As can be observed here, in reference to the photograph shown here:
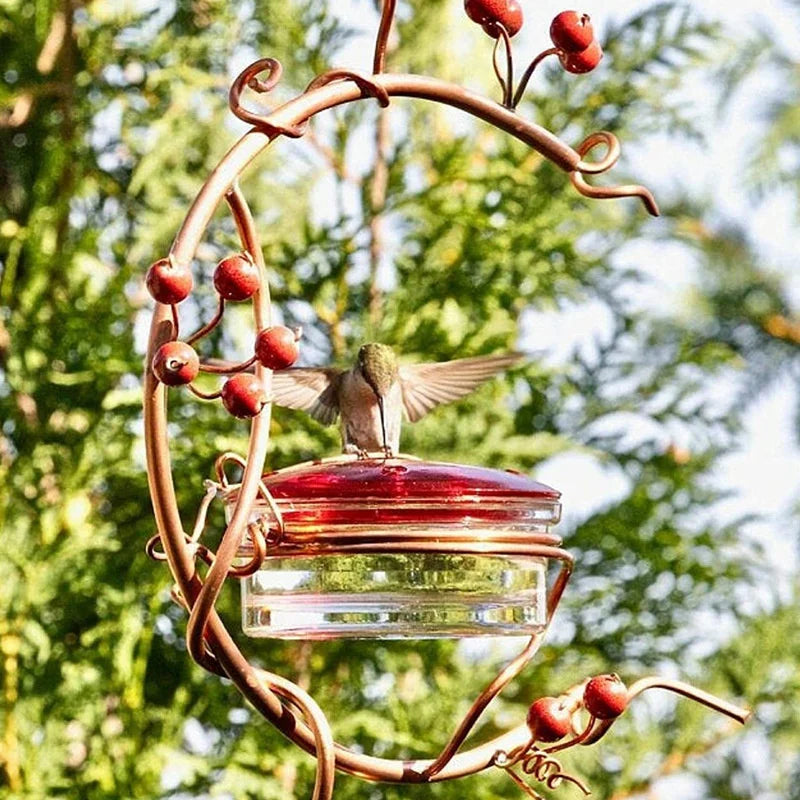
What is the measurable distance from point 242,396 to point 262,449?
7 centimetres

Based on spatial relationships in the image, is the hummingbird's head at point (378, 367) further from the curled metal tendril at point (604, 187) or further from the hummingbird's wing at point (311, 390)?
the curled metal tendril at point (604, 187)

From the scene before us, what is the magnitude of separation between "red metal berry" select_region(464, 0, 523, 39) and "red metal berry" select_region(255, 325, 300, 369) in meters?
0.26

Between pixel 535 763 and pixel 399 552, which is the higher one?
pixel 399 552

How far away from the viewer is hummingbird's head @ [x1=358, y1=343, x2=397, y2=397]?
52.9 inches

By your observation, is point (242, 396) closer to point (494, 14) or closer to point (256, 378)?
→ point (256, 378)

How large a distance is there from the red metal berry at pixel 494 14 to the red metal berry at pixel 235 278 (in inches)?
9.6

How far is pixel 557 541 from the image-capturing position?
1195 millimetres

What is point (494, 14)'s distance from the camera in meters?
1.10

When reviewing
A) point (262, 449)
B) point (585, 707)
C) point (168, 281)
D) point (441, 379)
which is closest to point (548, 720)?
point (585, 707)

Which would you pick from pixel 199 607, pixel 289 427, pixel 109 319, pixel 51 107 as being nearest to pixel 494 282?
pixel 289 427

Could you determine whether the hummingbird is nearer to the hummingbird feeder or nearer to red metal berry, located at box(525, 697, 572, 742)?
the hummingbird feeder

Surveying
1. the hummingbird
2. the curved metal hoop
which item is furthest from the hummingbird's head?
the curved metal hoop

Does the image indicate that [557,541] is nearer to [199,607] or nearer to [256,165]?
[199,607]

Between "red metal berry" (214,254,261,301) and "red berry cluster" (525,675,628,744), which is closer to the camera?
"red metal berry" (214,254,261,301)
